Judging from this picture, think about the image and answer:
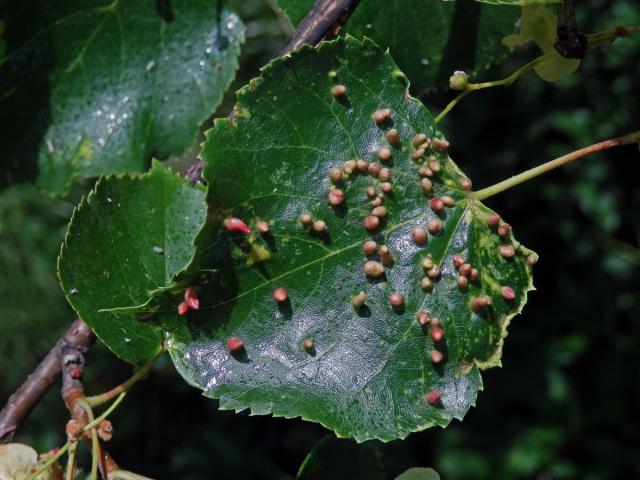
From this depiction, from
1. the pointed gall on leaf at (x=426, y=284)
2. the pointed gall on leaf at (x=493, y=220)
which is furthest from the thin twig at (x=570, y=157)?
the pointed gall on leaf at (x=426, y=284)

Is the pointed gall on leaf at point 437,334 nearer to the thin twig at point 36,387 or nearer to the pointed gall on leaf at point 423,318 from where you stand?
the pointed gall on leaf at point 423,318

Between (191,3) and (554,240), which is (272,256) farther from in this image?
(554,240)

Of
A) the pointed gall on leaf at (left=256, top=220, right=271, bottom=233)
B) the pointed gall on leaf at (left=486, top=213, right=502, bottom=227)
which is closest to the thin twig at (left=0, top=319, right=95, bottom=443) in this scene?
the pointed gall on leaf at (left=256, top=220, right=271, bottom=233)

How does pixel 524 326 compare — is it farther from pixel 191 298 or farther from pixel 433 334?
pixel 191 298

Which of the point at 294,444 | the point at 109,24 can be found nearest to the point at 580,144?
the point at 294,444

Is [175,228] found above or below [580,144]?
above

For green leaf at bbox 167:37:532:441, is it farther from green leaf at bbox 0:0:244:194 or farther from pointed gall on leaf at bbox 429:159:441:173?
green leaf at bbox 0:0:244:194

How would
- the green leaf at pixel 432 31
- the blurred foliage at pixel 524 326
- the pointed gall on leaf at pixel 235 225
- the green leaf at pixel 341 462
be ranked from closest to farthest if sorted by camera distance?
the pointed gall on leaf at pixel 235 225
the green leaf at pixel 341 462
the green leaf at pixel 432 31
the blurred foliage at pixel 524 326
